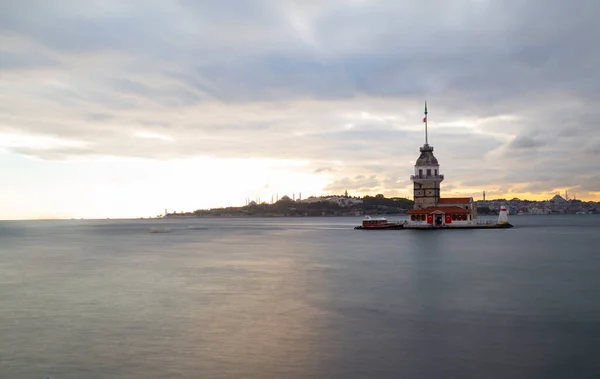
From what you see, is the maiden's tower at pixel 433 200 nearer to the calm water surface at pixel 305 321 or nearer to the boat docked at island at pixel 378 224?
the boat docked at island at pixel 378 224

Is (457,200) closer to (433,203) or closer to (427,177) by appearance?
(433,203)

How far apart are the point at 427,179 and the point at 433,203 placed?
545 centimetres

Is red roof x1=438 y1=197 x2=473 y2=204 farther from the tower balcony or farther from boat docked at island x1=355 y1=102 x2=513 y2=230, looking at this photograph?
the tower balcony

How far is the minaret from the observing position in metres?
106

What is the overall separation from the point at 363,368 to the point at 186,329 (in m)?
10.2

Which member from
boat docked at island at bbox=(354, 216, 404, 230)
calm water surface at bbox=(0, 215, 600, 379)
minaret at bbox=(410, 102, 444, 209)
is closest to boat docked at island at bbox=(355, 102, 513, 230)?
minaret at bbox=(410, 102, 444, 209)

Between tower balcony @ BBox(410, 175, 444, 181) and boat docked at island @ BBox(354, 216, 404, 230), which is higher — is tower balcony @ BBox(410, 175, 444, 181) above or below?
above

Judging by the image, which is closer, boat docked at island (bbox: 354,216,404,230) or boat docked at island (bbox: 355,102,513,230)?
boat docked at island (bbox: 355,102,513,230)

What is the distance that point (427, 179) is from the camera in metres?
106

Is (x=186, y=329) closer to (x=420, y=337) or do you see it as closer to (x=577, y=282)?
(x=420, y=337)

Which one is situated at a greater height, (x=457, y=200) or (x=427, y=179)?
(x=427, y=179)

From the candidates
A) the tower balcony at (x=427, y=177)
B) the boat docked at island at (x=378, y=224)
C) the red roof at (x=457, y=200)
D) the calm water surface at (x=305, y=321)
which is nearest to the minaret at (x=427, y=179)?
the tower balcony at (x=427, y=177)

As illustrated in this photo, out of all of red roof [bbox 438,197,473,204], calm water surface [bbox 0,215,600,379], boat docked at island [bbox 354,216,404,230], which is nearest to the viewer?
calm water surface [bbox 0,215,600,379]

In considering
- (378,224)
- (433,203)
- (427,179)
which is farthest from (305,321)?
(378,224)
